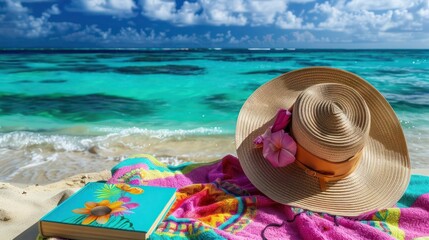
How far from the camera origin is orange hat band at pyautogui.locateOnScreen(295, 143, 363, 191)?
173 cm

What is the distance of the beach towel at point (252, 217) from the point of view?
1616 millimetres

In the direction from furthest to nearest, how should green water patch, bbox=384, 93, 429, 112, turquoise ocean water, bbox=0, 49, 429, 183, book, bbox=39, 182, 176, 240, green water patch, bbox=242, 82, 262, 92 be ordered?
green water patch, bbox=242, 82, 262, 92 → green water patch, bbox=384, 93, 429, 112 → turquoise ocean water, bbox=0, 49, 429, 183 → book, bbox=39, 182, 176, 240

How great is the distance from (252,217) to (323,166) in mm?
387

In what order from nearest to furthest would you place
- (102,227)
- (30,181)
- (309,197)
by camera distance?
(102,227), (309,197), (30,181)

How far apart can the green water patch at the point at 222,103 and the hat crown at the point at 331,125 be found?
4.56 metres

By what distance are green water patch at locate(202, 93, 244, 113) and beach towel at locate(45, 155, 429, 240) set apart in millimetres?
4350

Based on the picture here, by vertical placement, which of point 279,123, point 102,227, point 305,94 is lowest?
point 102,227

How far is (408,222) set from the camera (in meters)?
1.80

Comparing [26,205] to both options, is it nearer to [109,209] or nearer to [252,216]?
[109,209]

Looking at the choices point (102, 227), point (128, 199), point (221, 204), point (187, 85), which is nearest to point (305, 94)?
point (221, 204)

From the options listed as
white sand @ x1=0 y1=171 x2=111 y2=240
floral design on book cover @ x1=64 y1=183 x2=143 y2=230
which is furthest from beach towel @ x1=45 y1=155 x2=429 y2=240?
white sand @ x1=0 y1=171 x2=111 y2=240

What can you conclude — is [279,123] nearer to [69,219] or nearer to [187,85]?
[69,219]

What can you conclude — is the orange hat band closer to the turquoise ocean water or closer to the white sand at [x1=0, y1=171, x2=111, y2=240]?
the white sand at [x1=0, y1=171, x2=111, y2=240]

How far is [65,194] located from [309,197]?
4.67 ft
